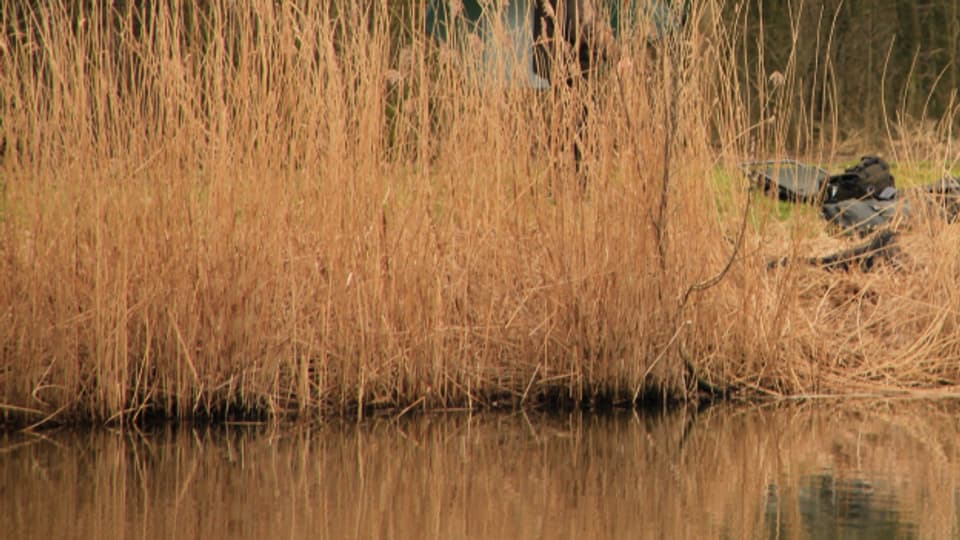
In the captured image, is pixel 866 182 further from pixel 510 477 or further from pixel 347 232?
pixel 510 477

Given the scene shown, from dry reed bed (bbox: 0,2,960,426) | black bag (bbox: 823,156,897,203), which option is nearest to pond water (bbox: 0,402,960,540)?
dry reed bed (bbox: 0,2,960,426)

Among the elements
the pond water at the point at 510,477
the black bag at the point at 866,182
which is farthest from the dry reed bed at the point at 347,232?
the black bag at the point at 866,182

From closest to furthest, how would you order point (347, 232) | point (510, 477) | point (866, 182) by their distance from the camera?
point (510, 477) → point (347, 232) → point (866, 182)

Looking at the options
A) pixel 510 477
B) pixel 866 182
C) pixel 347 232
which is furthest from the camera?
pixel 866 182

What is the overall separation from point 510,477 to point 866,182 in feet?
15.1

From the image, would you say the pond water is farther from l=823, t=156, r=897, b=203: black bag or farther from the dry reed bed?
l=823, t=156, r=897, b=203: black bag

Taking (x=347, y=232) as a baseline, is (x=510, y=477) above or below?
below

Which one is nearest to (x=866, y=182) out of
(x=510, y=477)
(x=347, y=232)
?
(x=347, y=232)

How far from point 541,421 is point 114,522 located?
5.77ft

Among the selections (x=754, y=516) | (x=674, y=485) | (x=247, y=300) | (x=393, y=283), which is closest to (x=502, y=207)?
(x=393, y=283)

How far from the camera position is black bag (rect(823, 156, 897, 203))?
822 centimetres

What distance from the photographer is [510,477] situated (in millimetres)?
4277

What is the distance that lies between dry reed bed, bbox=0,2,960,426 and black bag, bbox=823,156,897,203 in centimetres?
294

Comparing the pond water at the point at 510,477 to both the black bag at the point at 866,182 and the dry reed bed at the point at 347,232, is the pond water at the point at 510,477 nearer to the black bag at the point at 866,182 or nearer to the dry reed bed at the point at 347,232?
the dry reed bed at the point at 347,232
